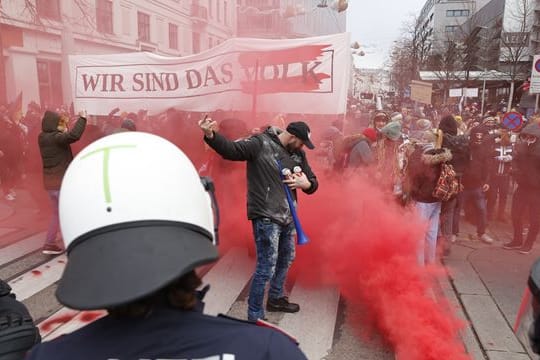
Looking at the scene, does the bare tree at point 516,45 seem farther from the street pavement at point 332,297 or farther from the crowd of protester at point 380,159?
the street pavement at point 332,297

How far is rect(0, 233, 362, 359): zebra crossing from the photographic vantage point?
3602 millimetres

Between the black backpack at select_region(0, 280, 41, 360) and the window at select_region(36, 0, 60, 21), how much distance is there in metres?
12.2

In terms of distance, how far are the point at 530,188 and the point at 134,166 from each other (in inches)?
233

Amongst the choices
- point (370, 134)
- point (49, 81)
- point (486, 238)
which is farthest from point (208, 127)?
point (49, 81)

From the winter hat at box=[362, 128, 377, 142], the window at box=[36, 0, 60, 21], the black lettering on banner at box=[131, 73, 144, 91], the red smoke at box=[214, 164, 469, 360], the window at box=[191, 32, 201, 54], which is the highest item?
the window at box=[36, 0, 60, 21]

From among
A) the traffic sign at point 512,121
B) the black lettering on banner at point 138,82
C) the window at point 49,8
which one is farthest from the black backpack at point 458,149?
the window at point 49,8

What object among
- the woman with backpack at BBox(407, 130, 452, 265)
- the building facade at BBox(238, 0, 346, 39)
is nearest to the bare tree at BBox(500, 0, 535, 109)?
the building facade at BBox(238, 0, 346, 39)

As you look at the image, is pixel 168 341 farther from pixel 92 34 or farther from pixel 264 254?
pixel 92 34

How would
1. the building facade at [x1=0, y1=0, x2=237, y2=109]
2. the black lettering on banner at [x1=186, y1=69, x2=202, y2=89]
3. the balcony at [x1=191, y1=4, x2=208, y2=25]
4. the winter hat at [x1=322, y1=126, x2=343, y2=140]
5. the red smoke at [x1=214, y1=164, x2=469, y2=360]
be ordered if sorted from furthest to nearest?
the building facade at [x1=0, y1=0, x2=237, y2=109]
the balcony at [x1=191, y1=4, x2=208, y2=25]
the winter hat at [x1=322, y1=126, x2=343, y2=140]
the black lettering on banner at [x1=186, y1=69, x2=202, y2=89]
the red smoke at [x1=214, y1=164, x2=469, y2=360]

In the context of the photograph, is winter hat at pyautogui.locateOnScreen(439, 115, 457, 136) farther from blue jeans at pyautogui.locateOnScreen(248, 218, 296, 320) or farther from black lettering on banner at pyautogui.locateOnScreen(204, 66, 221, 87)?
Result: black lettering on banner at pyautogui.locateOnScreen(204, 66, 221, 87)

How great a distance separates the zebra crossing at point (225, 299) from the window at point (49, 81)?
12.3 metres

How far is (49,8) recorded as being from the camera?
1234 centimetres

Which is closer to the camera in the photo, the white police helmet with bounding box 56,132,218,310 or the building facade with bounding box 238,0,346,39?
the white police helmet with bounding box 56,132,218,310

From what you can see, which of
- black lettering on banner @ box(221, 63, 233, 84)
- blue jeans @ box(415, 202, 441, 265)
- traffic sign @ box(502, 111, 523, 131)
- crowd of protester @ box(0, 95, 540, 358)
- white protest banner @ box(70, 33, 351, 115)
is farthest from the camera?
traffic sign @ box(502, 111, 523, 131)
